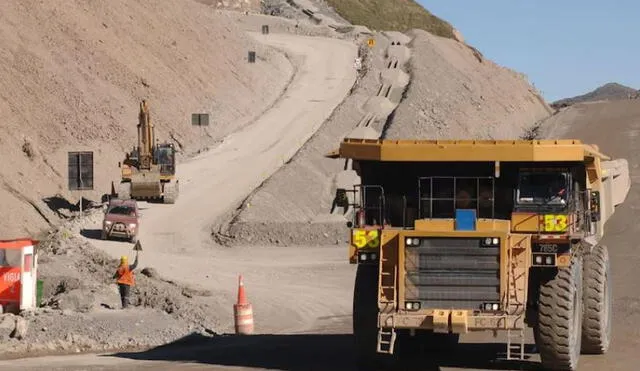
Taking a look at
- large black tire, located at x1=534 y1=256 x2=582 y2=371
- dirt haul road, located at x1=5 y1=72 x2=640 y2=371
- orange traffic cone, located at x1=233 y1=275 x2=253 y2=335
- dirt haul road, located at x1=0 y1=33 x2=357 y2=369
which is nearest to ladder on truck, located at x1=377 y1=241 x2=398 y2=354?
dirt haul road, located at x1=5 y1=72 x2=640 y2=371

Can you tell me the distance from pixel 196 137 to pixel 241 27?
1244 inches

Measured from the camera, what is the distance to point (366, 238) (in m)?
17.4

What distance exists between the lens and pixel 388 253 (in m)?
17.2

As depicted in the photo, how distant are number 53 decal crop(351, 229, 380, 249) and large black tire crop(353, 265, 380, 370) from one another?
0.52m

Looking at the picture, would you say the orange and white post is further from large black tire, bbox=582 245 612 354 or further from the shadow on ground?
large black tire, bbox=582 245 612 354

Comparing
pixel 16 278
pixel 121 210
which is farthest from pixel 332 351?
pixel 121 210

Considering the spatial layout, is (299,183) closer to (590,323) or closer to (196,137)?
(196,137)

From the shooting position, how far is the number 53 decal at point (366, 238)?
17344 millimetres

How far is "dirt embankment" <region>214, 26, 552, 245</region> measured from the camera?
156 ft

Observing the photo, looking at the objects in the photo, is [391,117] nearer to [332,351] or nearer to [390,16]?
[332,351]

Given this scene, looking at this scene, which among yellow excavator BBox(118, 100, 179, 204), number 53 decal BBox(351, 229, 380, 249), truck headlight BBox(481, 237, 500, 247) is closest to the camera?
truck headlight BBox(481, 237, 500, 247)

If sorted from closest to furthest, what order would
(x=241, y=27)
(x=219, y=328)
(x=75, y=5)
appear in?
(x=219, y=328), (x=75, y=5), (x=241, y=27)

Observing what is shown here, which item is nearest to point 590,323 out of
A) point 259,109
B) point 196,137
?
point 196,137

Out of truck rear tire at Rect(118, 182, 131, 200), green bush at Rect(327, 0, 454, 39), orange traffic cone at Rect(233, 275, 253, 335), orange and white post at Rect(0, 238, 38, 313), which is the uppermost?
green bush at Rect(327, 0, 454, 39)
